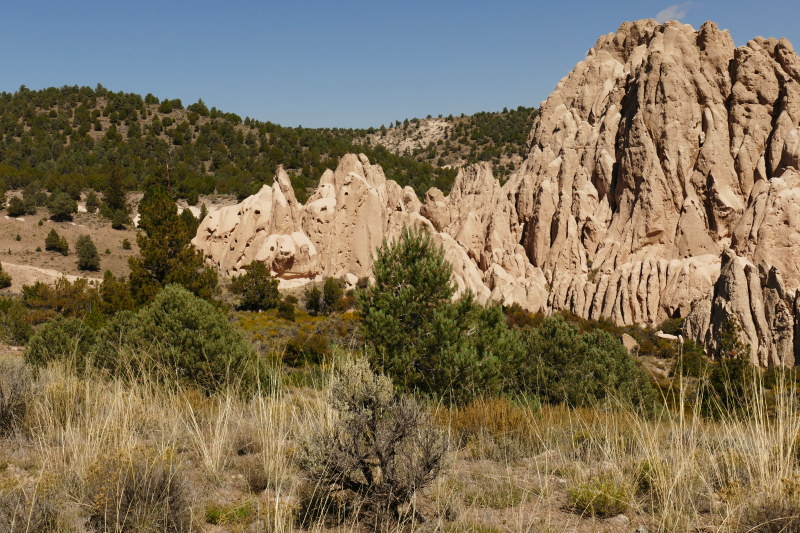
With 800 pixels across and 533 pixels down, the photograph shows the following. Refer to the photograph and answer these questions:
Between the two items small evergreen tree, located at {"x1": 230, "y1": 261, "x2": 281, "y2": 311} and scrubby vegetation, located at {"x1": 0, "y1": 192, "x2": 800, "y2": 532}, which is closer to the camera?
scrubby vegetation, located at {"x1": 0, "y1": 192, "x2": 800, "y2": 532}

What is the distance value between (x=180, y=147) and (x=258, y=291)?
56387 millimetres

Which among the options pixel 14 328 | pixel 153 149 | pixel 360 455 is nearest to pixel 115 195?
pixel 153 149

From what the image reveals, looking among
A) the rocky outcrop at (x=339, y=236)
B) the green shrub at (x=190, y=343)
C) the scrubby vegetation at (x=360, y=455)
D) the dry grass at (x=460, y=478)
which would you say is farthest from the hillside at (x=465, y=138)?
the dry grass at (x=460, y=478)

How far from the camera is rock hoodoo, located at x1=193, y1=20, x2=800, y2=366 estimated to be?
2989 cm

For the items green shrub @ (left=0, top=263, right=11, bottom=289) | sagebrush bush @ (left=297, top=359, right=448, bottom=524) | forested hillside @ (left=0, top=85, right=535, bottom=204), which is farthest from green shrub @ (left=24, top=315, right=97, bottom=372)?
forested hillside @ (left=0, top=85, right=535, bottom=204)

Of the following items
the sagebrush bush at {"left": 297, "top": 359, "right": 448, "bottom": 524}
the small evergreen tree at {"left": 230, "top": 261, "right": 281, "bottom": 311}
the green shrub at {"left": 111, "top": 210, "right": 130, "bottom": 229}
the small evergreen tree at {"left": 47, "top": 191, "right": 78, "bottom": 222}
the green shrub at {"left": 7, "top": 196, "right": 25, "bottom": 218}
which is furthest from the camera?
the green shrub at {"left": 111, "top": 210, "right": 130, "bottom": 229}

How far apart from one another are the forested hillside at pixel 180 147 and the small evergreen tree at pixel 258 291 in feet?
69.3

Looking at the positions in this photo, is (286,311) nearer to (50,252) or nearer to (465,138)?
(50,252)

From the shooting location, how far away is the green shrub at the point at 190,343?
8.46 metres

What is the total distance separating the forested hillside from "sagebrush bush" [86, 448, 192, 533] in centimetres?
5049

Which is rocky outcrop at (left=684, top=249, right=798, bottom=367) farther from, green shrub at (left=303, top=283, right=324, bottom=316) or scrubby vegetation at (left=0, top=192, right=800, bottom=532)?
green shrub at (left=303, top=283, right=324, bottom=316)

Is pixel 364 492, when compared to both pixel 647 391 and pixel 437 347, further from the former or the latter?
pixel 647 391

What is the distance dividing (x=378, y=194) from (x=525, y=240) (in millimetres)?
12935

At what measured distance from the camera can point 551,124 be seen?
44156mm
